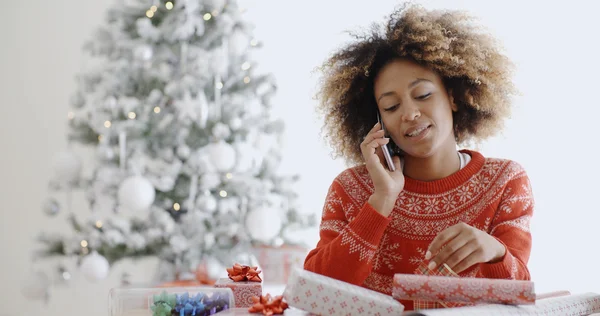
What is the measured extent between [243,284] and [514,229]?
21.6 inches

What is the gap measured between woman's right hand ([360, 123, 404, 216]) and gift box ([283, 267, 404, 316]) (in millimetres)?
470

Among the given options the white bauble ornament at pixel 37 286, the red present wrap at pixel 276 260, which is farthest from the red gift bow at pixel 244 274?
the white bauble ornament at pixel 37 286

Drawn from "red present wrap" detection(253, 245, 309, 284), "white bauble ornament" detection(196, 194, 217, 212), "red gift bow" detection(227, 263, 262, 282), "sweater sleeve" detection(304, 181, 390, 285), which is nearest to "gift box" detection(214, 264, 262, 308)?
"red gift bow" detection(227, 263, 262, 282)

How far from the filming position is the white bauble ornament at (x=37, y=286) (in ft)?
11.2

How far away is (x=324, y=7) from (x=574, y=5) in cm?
149

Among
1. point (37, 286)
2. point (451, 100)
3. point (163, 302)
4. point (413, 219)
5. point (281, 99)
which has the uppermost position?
point (281, 99)

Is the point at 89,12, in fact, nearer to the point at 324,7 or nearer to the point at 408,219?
the point at 324,7

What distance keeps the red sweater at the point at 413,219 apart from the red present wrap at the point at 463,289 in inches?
17.0

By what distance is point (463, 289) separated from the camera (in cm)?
88

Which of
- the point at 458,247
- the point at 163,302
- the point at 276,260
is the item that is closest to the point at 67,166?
the point at 276,260

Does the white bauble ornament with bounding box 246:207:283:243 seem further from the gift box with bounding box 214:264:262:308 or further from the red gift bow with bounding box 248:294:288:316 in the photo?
the red gift bow with bounding box 248:294:288:316

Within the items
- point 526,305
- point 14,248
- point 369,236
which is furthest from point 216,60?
point 526,305

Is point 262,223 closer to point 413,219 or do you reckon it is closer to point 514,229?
point 413,219

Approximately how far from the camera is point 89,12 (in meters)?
3.78
